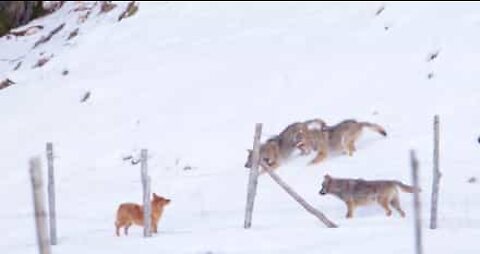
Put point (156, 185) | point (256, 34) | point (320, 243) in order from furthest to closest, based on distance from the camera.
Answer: point (256, 34) → point (156, 185) → point (320, 243)

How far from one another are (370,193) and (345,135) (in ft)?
9.90

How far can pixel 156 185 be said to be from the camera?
51.2ft

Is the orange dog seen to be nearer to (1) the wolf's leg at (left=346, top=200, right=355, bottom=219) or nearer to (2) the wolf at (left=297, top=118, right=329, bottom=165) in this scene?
(1) the wolf's leg at (left=346, top=200, right=355, bottom=219)

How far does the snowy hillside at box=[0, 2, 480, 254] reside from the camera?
12.3m

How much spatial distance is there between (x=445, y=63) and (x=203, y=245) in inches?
318

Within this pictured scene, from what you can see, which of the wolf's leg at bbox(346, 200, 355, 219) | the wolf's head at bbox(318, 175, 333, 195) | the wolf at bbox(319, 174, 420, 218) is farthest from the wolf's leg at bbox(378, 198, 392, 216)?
the wolf's head at bbox(318, 175, 333, 195)

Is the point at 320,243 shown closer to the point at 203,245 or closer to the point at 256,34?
the point at 203,245

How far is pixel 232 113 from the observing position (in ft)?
60.3

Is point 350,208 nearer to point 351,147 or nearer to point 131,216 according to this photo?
point 131,216

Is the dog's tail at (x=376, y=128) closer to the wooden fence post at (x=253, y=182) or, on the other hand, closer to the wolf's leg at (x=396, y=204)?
the wolf's leg at (x=396, y=204)

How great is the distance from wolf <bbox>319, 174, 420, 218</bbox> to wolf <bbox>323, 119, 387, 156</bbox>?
102 inches

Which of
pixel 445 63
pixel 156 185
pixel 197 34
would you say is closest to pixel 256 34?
pixel 197 34

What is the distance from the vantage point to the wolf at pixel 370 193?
41.3ft

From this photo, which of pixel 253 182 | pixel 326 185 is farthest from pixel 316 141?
pixel 253 182
